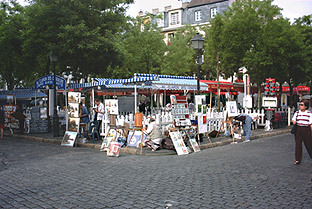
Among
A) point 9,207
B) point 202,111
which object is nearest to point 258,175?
point 9,207

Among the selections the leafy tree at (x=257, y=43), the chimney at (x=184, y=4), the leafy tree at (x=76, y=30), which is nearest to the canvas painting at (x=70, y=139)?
the leafy tree at (x=76, y=30)

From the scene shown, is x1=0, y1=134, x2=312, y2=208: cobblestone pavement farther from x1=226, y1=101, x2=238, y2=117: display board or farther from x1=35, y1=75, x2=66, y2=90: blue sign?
x1=35, y1=75, x2=66, y2=90: blue sign

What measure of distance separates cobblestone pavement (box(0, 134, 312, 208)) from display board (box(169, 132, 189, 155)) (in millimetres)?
492

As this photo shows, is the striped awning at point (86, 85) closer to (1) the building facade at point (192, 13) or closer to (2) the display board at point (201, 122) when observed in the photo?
(2) the display board at point (201, 122)

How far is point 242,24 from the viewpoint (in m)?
24.1

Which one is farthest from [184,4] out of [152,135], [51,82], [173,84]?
[152,135]

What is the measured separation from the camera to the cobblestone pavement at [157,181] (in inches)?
212

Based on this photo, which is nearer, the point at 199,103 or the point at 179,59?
the point at 199,103

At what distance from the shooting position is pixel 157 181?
270 inches

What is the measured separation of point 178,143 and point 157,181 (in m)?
4.43

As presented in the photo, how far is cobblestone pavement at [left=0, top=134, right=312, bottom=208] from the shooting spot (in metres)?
5.39

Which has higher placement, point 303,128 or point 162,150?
point 303,128

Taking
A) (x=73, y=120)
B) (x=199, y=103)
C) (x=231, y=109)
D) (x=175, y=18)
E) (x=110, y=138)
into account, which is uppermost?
(x=175, y=18)

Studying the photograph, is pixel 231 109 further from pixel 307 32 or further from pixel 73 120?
pixel 307 32
